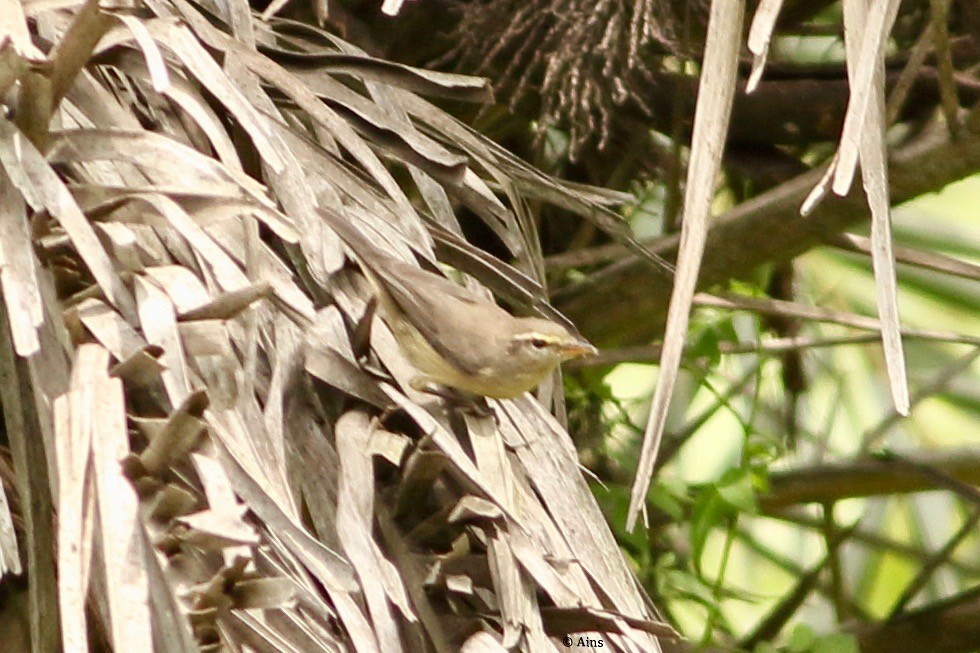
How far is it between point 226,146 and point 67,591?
70 centimetres

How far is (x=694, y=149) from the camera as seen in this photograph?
5.11ft

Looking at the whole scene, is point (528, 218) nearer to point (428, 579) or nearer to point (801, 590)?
point (428, 579)

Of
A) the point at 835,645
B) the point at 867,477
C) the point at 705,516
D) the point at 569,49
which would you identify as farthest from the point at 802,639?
the point at 569,49

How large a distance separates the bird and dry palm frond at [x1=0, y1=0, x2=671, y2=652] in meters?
0.04

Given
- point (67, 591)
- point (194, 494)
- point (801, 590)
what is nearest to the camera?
point (67, 591)

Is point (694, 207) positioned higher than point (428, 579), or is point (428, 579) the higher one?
point (694, 207)

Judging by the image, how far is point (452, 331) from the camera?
2064 millimetres

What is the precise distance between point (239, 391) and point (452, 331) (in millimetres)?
589

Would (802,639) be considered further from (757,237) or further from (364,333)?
(364,333)

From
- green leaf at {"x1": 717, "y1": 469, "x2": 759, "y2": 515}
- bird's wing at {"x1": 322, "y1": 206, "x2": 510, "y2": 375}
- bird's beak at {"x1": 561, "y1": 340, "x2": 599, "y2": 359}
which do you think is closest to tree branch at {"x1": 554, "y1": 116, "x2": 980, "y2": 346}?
green leaf at {"x1": 717, "y1": 469, "x2": 759, "y2": 515}

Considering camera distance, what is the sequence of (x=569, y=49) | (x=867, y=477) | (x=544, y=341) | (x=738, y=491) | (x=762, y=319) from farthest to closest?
(x=762, y=319) < (x=867, y=477) < (x=738, y=491) < (x=569, y=49) < (x=544, y=341)

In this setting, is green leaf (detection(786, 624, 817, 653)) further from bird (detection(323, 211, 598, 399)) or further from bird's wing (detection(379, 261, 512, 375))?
bird's wing (detection(379, 261, 512, 375))

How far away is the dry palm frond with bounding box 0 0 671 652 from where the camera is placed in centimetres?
129

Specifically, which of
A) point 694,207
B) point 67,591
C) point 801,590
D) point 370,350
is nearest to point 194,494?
point 67,591
